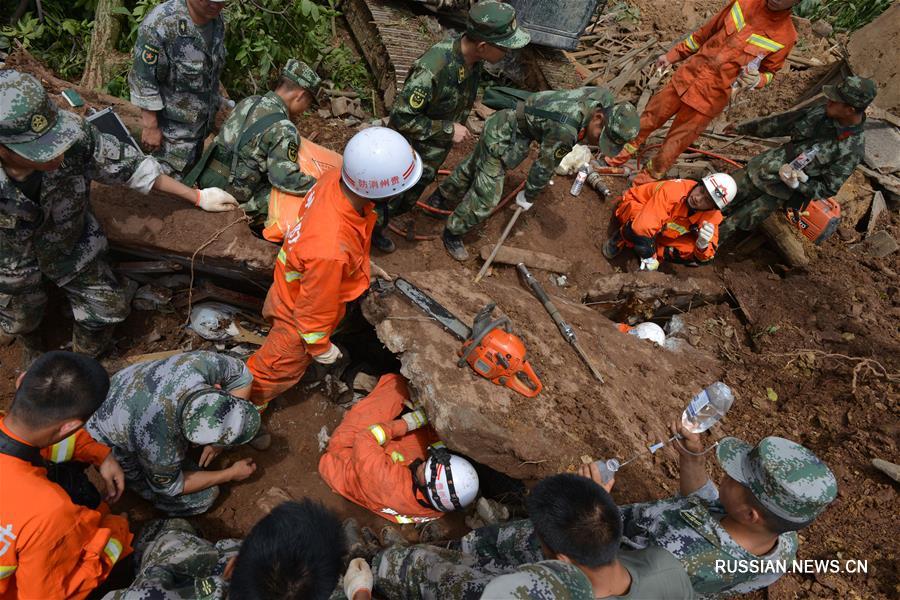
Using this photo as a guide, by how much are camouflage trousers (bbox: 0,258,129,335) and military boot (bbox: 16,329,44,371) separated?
29 cm

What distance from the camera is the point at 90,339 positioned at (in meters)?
4.21

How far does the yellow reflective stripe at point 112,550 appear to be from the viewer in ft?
8.72

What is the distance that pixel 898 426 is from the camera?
165 inches

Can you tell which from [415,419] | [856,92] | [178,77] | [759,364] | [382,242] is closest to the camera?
[415,419]

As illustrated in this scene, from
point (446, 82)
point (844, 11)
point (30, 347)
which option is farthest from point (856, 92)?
point (30, 347)

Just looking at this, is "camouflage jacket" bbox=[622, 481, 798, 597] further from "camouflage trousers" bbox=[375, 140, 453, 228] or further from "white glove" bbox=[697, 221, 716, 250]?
"white glove" bbox=[697, 221, 716, 250]

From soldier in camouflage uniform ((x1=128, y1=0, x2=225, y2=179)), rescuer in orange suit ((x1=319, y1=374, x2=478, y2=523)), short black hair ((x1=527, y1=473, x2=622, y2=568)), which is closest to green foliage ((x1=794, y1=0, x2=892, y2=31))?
soldier in camouflage uniform ((x1=128, y1=0, x2=225, y2=179))

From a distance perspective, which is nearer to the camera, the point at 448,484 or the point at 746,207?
the point at 448,484

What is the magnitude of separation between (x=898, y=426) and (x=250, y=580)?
5010mm

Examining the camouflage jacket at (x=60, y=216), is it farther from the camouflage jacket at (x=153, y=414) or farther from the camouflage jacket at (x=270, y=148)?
the camouflage jacket at (x=153, y=414)

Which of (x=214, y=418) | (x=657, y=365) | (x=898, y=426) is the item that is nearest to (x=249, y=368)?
(x=214, y=418)

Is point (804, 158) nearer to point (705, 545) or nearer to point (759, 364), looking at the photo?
point (759, 364)

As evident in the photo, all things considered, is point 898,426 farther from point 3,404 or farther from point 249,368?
point 3,404

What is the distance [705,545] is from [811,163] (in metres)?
5.39
